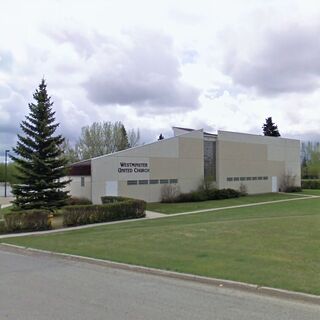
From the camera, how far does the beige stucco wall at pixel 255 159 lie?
50.2 metres

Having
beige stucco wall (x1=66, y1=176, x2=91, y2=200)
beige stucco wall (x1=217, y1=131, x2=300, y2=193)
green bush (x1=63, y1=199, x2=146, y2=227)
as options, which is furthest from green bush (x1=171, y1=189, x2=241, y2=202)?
green bush (x1=63, y1=199, x2=146, y2=227)

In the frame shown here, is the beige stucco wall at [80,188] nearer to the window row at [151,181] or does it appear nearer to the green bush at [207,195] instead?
the window row at [151,181]

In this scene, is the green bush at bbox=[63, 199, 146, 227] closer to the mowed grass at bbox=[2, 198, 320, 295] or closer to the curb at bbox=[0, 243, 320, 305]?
the mowed grass at bbox=[2, 198, 320, 295]

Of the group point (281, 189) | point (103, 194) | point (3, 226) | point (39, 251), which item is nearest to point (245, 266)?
point (39, 251)

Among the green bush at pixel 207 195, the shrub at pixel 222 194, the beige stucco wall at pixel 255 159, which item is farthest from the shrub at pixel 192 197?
the beige stucco wall at pixel 255 159

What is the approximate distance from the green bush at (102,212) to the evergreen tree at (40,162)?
5.26m

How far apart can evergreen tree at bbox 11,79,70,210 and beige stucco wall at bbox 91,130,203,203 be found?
22.3ft

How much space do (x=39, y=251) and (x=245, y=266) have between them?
7.16 m

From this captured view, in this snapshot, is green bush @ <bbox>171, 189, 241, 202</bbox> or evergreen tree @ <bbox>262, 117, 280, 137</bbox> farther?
evergreen tree @ <bbox>262, 117, 280, 137</bbox>

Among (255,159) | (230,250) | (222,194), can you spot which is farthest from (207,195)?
(230,250)

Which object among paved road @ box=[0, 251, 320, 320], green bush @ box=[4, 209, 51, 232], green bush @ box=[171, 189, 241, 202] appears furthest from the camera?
green bush @ box=[171, 189, 241, 202]

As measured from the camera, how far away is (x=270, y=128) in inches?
3492

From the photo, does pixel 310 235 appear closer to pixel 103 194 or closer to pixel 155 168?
pixel 103 194

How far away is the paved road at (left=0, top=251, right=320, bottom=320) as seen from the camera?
6.55m
